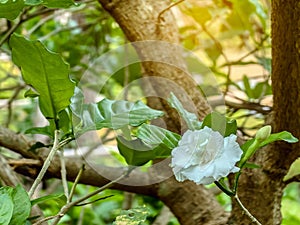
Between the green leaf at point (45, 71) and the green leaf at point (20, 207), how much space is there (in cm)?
11

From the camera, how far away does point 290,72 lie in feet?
1.85

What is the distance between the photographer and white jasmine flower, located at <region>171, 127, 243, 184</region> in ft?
1.29

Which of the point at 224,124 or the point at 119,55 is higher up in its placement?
the point at 224,124

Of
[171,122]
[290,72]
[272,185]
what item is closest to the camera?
[290,72]

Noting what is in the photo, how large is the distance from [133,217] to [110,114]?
0.14 meters

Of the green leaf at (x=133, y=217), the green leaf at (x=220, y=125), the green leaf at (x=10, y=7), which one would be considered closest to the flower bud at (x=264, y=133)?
the green leaf at (x=220, y=125)

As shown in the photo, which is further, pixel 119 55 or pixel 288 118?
pixel 119 55

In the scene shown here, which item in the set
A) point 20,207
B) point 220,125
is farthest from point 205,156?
point 20,207

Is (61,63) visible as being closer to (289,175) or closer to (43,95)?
(43,95)

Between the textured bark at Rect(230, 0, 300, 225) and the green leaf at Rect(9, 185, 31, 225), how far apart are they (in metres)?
0.31

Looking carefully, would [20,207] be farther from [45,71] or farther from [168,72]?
[168,72]

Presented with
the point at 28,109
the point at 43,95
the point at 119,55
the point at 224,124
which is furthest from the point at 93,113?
the point at 28,109

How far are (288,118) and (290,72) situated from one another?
0.06 m

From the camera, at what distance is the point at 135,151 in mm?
566
